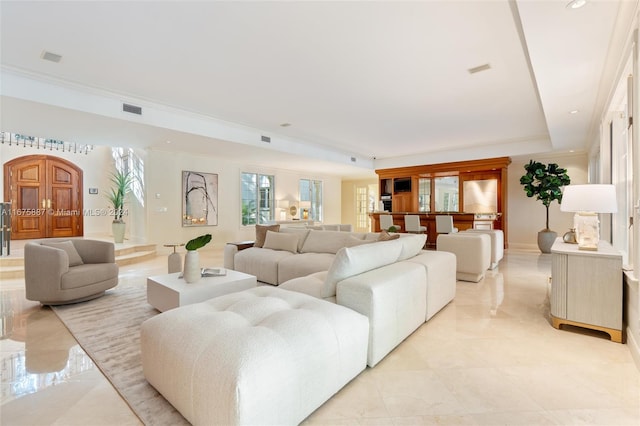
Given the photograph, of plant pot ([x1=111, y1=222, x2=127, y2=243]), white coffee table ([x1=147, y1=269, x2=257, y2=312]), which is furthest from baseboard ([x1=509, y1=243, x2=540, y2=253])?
plant pot ([x1=111, y1=222, x2=127, y2=243])

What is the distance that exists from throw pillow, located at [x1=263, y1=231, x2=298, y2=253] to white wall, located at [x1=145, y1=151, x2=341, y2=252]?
3689 millimetres

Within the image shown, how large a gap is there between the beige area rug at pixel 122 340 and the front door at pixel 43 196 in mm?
6191

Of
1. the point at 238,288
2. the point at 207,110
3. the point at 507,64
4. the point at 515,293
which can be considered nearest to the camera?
the point at 238,288

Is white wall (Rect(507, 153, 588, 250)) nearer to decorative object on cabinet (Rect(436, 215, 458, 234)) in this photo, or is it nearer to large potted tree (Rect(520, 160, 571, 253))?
large potted tree (Rect(520, 160, 571, 253))

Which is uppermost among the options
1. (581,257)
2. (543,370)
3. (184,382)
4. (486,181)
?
(486,181)

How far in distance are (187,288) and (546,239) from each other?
313 inches

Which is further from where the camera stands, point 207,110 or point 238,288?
point 207,110

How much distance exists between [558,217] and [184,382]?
371 inches

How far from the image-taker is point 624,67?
9.41ft

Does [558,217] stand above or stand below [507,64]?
below

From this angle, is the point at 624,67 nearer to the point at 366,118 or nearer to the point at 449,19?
the point at 449,19

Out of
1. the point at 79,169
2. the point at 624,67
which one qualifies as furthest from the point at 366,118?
the point at 79,169

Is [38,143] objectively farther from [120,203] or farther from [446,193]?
[446,193]

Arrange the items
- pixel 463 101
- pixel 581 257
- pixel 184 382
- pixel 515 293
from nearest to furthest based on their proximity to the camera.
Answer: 1. pixel 184 382
2. pixel 581 257
3. pixel 515 293
4. pixel 463 101
